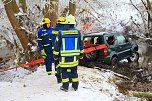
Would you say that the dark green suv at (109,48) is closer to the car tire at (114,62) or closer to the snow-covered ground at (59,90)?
the car tire at (114,62)

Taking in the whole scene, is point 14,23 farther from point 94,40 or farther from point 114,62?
point 114,62


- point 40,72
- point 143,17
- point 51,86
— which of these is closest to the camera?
point 51,86

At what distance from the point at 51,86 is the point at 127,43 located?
6.61m

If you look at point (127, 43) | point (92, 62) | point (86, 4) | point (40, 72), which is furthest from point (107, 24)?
point (40, 72)

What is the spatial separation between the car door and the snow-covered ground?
2475 mm

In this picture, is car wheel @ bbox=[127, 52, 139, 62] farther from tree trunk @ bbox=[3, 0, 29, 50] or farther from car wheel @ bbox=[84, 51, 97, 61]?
tree trunk @ bbox=[3, 0, 29, 50]

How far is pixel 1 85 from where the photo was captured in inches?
350

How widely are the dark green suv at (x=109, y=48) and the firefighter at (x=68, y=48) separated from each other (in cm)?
494

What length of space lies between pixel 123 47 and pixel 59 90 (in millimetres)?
6427

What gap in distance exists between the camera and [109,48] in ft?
41.2

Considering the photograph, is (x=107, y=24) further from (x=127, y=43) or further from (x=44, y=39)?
(x=44, y=39)

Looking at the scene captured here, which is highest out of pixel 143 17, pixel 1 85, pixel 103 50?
pixel 143 17

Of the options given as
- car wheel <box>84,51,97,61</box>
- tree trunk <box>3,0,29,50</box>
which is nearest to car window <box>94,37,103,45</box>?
car wheel <box>84,51,97,61</box>

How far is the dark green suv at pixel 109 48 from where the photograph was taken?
12445 mm
